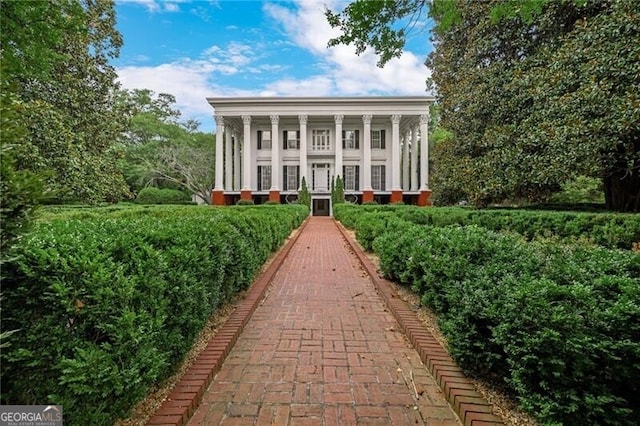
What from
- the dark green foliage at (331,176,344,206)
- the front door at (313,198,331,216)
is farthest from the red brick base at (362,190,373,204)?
the front door at (313,198,331,216)

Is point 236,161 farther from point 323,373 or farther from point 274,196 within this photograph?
point 323,373

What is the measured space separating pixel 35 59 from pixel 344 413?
10.8 m

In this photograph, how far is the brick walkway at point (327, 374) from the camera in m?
2.30

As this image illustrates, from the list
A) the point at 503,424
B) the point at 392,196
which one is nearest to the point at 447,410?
the point at 503,424

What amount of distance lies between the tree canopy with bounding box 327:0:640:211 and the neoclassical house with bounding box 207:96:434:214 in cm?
1224

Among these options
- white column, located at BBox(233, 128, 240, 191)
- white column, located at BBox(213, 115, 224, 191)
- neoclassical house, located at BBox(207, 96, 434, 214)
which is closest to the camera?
white column, located at BBox(213, 115, 224, 191)

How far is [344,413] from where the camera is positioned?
7.61ft

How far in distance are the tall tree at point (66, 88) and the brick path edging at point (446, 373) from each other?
3166mm

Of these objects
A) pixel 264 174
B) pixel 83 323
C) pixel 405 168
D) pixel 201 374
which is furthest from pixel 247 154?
pixel 83 323

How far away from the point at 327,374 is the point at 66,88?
51.4 ft

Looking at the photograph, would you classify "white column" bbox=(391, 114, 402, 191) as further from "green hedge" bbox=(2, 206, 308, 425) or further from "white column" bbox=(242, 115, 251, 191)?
"green hedge" bbox=(2, 206, 308, 425)

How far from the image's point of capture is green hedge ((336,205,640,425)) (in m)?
1.79

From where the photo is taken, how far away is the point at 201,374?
2633 millimetres

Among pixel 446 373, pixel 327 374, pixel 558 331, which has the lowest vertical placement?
pixel 327 374
